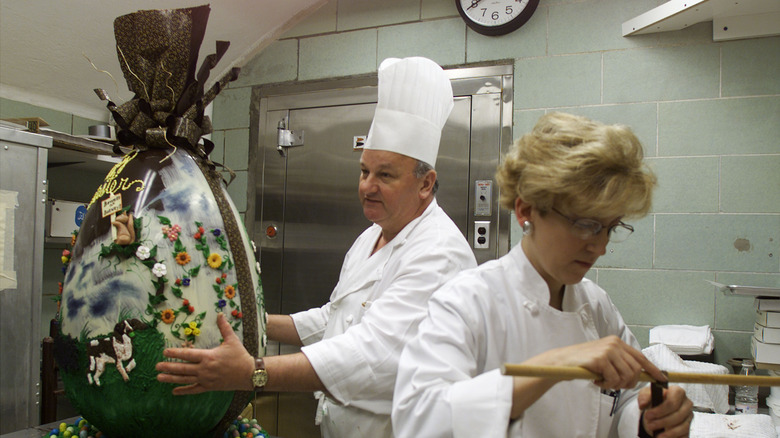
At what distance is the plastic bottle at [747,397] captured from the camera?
2.22m

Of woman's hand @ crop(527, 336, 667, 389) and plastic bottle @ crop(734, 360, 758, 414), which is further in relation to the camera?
plastic bottle @ crop(734, 360, 758, 414)

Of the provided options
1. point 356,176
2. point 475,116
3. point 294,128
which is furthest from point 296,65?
point 475,116

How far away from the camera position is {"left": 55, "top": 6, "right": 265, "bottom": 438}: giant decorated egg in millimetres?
952

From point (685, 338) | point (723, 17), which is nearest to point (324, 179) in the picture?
point (685, 338)

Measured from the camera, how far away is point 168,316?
3.12 ft

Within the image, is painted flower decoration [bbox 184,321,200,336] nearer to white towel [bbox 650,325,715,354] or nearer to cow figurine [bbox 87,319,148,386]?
cow figurine [bbox 87,319,148,386]

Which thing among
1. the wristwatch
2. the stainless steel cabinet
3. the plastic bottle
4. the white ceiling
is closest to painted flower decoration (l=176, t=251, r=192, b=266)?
the wristwatch

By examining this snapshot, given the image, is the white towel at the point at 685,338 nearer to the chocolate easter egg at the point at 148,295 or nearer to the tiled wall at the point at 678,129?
the tiled wall at the point at 678,129

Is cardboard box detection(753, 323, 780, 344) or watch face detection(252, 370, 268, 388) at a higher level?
watch face detection(252, 370, 268, 388)

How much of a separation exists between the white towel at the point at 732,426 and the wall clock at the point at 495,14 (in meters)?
1.89

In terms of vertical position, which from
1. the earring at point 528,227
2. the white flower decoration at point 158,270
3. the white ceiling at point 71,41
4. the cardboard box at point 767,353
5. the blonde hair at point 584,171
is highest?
the white ceiling at point 71,41

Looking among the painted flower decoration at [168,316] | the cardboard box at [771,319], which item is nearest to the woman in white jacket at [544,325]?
the painted flower decoration at [168,316]

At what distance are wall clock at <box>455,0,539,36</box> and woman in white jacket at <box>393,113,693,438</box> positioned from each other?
6.56ft

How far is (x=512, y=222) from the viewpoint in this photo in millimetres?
2828
